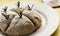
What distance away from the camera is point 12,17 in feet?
2.40

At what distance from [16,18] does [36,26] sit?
3.9 inches

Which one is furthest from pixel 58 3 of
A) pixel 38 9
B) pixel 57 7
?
pixel 38 9

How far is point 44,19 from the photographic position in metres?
0.81

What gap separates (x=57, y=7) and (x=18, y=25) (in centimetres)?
34

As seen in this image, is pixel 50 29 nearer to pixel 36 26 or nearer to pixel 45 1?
pixel 36 26

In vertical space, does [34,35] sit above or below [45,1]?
below

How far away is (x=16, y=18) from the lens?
2.34 feet

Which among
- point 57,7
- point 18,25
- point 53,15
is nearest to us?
point 18,25

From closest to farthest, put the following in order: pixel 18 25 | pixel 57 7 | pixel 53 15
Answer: pixel 18 25
pixel 53 15
pixel 57 7

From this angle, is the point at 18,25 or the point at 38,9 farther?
the point at 38,9

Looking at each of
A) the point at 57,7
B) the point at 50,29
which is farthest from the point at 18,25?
the point at 57,7

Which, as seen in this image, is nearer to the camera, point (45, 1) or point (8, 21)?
Result: point (8, 21)

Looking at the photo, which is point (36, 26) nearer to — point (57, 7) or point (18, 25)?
point (18, 25)

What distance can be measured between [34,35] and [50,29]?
8 cm
